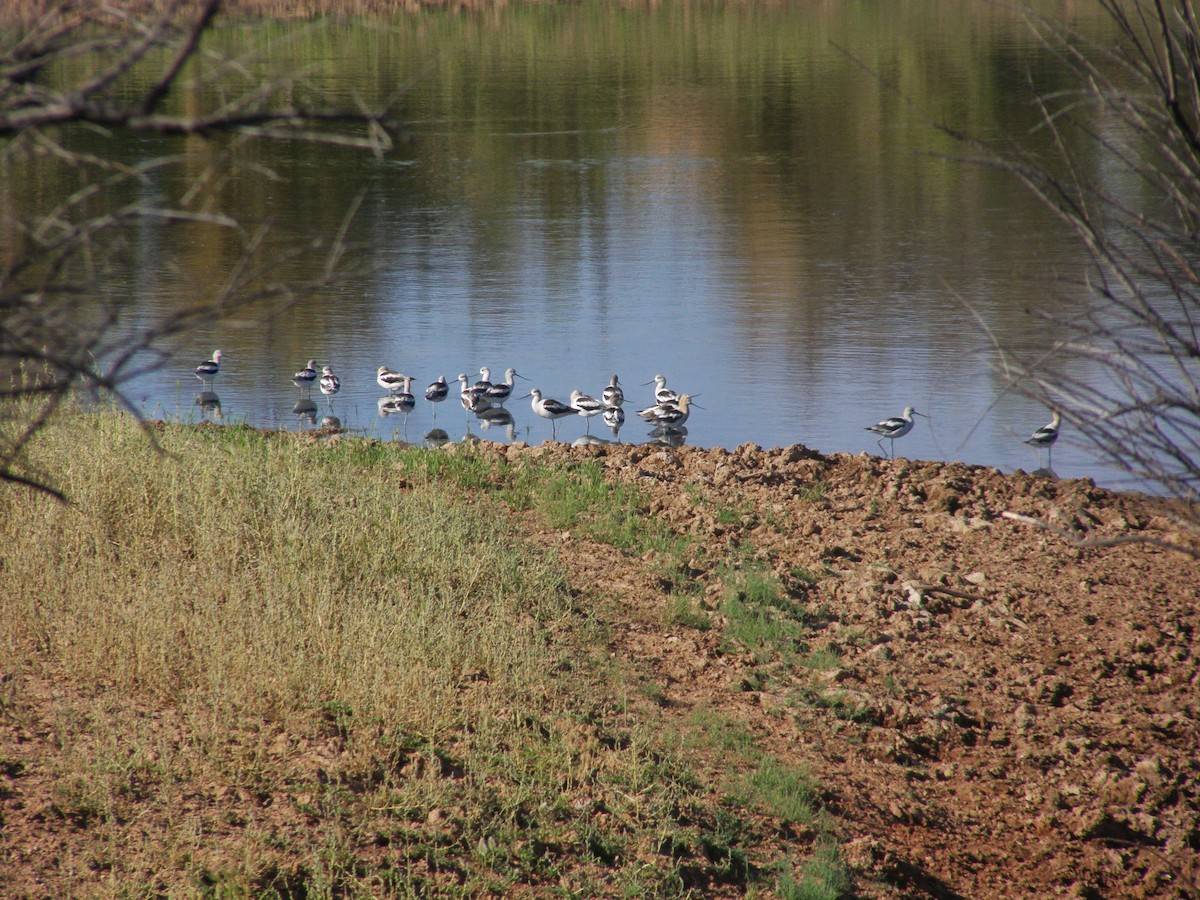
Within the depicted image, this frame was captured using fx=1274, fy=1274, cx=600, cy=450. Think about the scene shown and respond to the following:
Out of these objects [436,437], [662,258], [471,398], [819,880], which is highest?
[662,258]

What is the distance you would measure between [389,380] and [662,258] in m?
6.09

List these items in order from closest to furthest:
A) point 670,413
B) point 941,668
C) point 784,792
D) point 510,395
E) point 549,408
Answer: point 784,792, point 941,668, point 670,413, point 549,408, point 510,395

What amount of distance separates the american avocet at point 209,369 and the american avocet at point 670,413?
3.95 m

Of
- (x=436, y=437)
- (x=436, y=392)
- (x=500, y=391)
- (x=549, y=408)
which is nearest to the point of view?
(x=436, y=437)

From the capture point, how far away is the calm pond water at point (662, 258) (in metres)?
10.9

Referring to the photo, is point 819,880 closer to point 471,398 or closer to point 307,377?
point 471,398

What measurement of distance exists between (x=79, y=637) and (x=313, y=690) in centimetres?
112

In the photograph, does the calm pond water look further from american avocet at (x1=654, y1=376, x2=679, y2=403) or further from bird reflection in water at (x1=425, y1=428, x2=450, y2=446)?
american avocet at (x1=654, y1=376, x2=679, y2=403)

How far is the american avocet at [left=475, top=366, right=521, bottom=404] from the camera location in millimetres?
10992

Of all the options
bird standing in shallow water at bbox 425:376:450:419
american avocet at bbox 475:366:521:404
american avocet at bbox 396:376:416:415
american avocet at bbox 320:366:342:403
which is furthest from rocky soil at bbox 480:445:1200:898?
american avocet at bbox 320:366:342:403

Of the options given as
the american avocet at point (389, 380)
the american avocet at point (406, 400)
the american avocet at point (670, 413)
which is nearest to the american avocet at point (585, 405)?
the american avocet at point (670, 413)

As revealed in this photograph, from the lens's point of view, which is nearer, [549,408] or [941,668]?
[941,668]

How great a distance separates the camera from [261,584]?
6.43 metres

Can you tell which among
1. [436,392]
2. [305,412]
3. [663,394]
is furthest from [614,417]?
[305,412]
